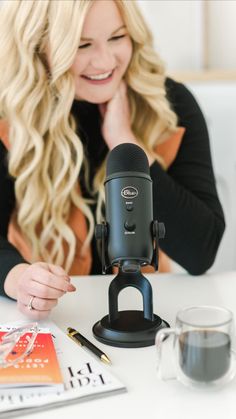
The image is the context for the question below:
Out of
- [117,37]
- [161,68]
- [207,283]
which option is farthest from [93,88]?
[207,283]

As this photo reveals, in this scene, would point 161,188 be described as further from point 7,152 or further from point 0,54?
point 0,54

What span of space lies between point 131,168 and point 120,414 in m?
0.37

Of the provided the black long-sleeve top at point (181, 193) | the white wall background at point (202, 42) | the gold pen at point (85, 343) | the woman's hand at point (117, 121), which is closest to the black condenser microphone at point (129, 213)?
the gold pen at point (85, 343)

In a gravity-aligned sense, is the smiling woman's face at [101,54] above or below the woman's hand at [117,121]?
above

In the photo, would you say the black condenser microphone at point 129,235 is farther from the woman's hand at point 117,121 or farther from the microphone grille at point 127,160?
the woman's hand at point 117,121

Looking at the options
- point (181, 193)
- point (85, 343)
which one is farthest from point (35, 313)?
point (181, 193)

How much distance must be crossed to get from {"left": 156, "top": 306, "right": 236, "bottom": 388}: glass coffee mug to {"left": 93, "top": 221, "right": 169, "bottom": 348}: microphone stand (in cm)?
14

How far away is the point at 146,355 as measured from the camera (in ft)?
3.00

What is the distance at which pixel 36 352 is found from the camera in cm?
87

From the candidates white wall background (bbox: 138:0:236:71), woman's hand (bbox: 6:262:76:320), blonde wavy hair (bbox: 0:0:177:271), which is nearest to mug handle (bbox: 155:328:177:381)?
woman's hand (bbox: 6:262:76:320)

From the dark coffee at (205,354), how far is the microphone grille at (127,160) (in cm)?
28

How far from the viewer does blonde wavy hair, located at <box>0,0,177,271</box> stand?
146cm

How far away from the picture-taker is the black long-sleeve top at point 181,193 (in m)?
1.41

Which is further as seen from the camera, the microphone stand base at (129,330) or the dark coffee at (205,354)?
the microphone stand base at (129,330)
